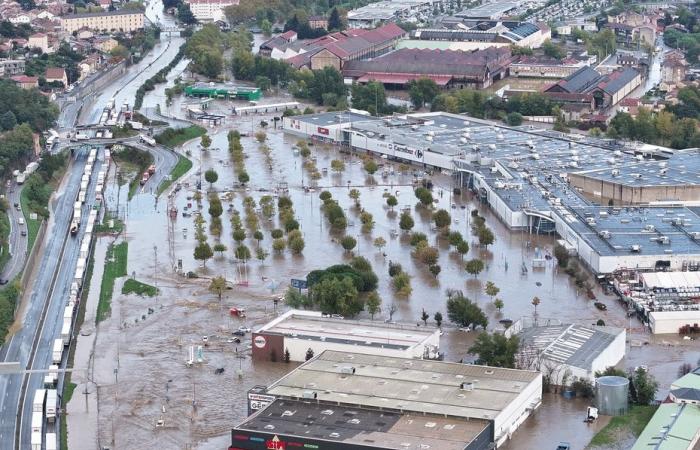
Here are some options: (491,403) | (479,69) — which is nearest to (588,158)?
(479,69)

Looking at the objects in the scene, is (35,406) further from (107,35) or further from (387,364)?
(107,35)

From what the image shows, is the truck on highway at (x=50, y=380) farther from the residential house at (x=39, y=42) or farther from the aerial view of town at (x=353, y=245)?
the residential house at (x=39, y=42)

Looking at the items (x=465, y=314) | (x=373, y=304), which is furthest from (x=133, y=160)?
(x=465, y=314)

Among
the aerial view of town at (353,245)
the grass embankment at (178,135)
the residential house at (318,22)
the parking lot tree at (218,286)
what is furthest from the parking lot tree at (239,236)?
the residential house at (318,22)

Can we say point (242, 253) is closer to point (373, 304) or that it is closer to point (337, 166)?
point (373, 304)

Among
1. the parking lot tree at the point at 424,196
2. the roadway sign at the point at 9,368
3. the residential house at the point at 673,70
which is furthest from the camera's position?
the residential house at the point at 673,70
